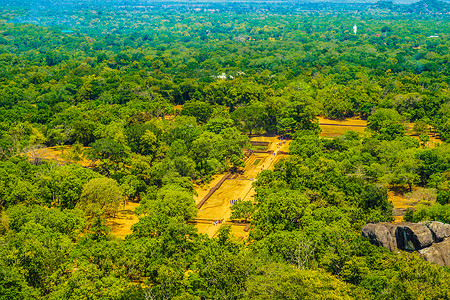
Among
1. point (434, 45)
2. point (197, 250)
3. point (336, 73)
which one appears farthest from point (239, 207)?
point (434, 45)

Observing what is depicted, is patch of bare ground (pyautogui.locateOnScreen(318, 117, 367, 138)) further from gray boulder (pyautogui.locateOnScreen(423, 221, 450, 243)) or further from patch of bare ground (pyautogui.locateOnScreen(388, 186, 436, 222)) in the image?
gray boulder (pyautogui.locateOnScreen(423, 221, 450, 243))

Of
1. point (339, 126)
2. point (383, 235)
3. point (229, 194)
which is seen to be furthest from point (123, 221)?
point (339, 126)

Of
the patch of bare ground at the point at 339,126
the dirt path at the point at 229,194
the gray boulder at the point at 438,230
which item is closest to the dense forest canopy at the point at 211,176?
the dirt path at the point at 229,194

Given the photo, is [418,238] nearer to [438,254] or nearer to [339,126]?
[438,254]

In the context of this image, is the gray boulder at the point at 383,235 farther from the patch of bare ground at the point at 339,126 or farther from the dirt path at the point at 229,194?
the patch of bare ground at the point at 339,126

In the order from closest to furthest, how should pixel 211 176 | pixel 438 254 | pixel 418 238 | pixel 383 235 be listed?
pixel 438 254 → pixel 418 238 → pixel 383 235 → pixel 211 176

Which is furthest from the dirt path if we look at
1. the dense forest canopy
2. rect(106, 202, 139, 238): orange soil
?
rect(106, 202, 139, 238): orange soil
